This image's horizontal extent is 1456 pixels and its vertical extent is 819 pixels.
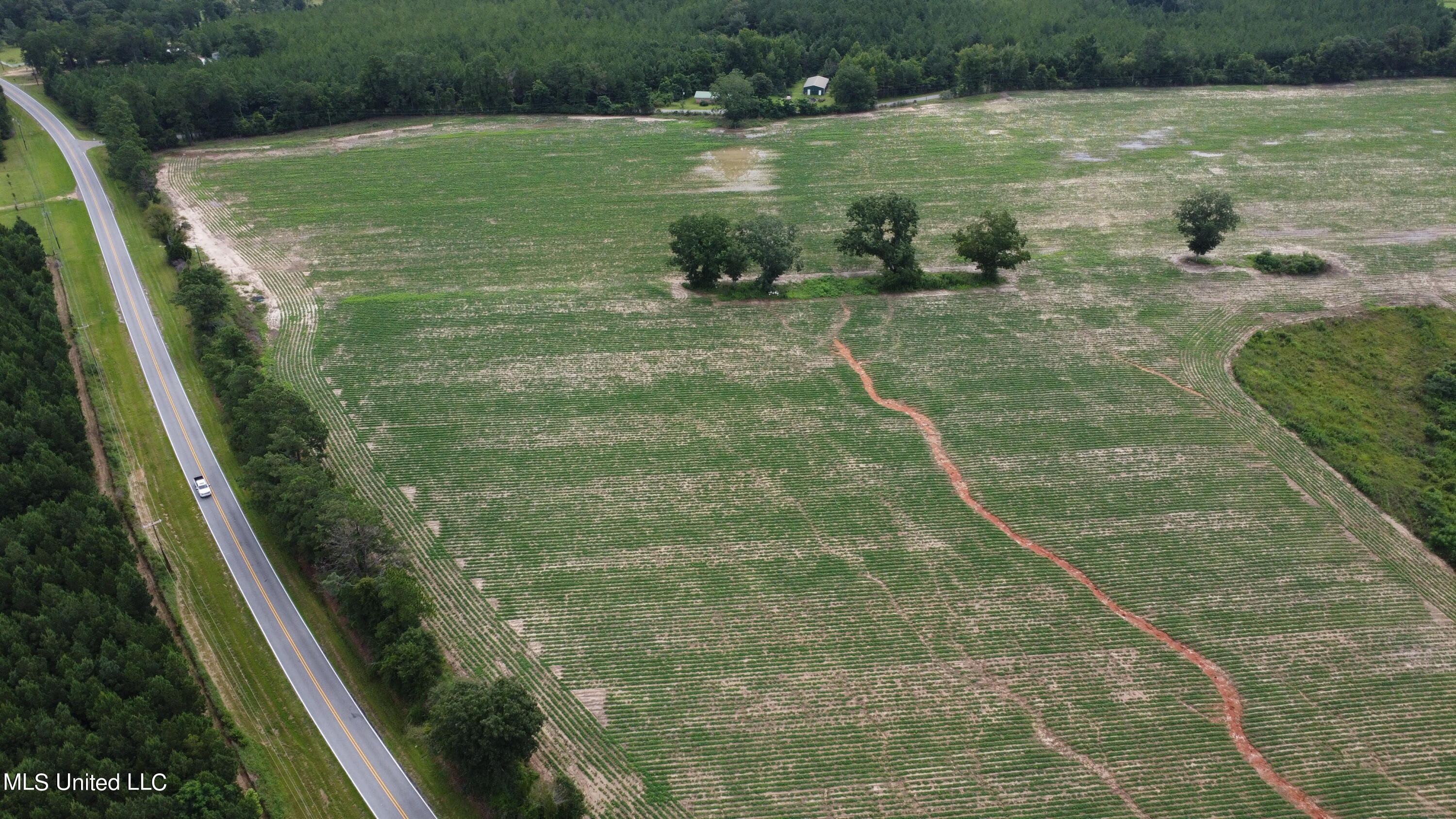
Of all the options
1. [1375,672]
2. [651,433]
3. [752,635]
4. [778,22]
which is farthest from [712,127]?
[1375,672]

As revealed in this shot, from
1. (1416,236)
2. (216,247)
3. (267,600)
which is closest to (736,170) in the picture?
(216,247)

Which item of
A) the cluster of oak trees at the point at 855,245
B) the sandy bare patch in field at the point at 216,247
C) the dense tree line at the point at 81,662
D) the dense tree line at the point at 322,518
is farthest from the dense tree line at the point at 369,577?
the cluster of oak trees at the point at 855,245

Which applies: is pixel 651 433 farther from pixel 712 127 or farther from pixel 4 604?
pixel 712 127

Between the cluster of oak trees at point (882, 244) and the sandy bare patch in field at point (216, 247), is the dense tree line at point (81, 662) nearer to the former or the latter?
the sandy bare patch in field at point (216, 247)

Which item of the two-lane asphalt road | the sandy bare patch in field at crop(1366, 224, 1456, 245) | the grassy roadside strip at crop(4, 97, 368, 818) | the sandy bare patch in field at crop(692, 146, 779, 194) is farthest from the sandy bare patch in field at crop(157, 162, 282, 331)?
the sandy bare patch in field at crop(1366, 224, 1456, 245)

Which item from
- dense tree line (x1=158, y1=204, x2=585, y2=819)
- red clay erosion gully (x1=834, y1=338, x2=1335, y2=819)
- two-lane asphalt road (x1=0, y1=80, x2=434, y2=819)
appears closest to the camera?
dense tree line (x1=158, y1=204, x2=585, y2=819)

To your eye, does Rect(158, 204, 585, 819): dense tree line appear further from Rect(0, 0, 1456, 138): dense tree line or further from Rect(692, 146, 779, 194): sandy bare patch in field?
Rect(0, 0, 1456, 138): dense tree line

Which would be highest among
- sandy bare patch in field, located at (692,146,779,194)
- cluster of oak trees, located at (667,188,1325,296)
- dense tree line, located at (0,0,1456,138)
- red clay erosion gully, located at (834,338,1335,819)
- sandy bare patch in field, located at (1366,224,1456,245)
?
dense tree line, located at (0,0,1456,138)
